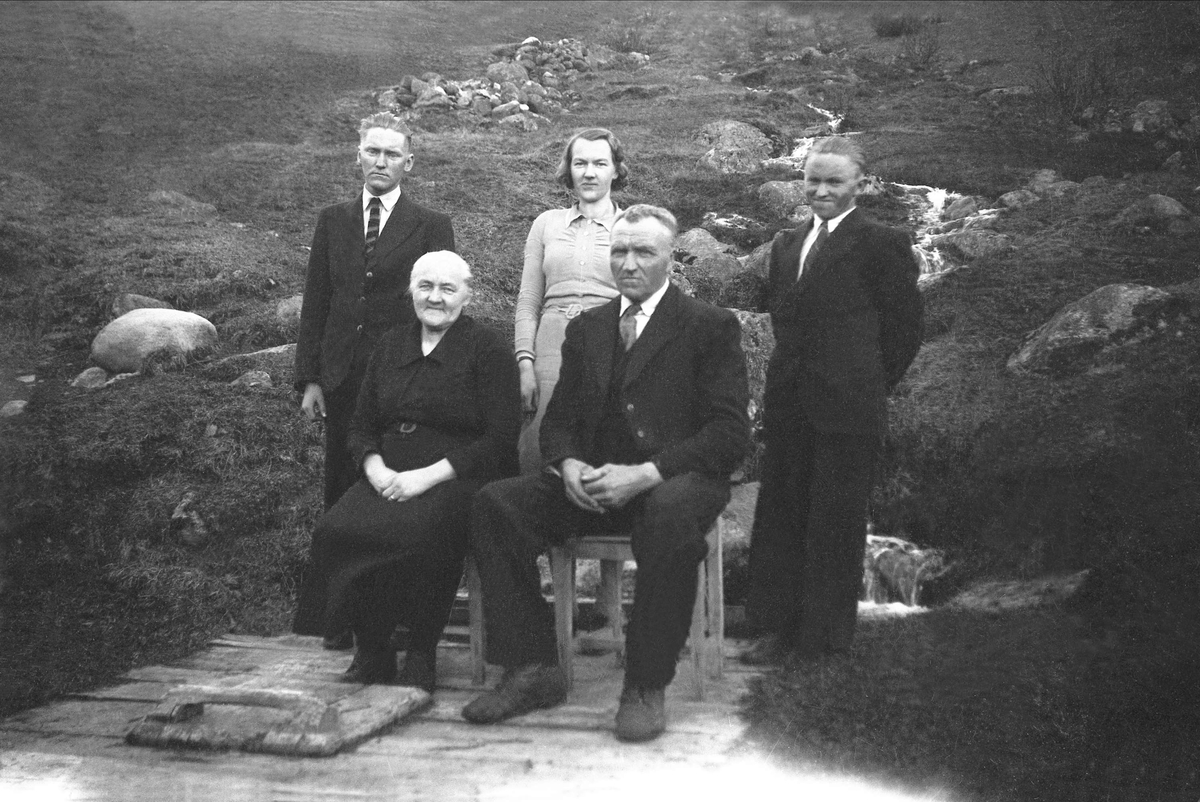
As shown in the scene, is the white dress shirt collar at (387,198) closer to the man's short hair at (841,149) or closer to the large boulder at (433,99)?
the man's short hair at (841,149)

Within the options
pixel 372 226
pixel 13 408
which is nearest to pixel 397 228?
pixel 372 226

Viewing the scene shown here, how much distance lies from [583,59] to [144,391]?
12.9 ft

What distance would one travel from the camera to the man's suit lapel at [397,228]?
4309 millimetres

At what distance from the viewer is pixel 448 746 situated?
10.7 feet

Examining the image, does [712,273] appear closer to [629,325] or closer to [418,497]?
[629,325]

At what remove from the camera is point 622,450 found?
145 inches

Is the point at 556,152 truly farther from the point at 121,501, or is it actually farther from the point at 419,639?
the point at 419,639

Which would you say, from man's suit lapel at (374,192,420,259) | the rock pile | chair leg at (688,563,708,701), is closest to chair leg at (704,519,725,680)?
chair leg at (688,563,708,701)

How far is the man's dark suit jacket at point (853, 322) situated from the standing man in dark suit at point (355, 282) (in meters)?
1.38

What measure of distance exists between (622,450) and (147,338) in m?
4.51

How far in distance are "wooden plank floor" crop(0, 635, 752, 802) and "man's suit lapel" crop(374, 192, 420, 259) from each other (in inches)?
63.4

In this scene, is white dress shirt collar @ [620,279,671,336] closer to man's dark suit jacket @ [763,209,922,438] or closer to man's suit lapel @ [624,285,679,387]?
man's suit lapel @ [624,285,679,387]

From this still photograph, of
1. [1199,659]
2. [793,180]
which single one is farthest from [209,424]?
[1199,659]

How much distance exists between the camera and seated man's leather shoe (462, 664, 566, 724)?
347 centimetres
